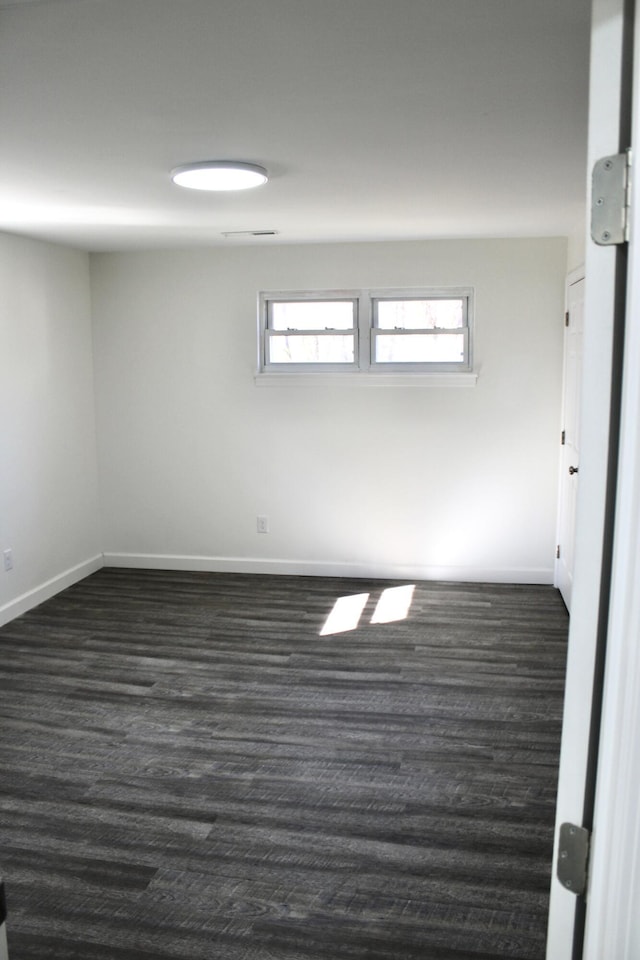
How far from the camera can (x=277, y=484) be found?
5406mm

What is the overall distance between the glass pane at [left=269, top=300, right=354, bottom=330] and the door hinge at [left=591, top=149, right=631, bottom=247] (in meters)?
4.46

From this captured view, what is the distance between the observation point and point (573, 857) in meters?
0.95

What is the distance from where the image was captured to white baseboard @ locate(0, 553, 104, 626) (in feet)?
15.1

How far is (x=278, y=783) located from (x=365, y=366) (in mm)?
3138

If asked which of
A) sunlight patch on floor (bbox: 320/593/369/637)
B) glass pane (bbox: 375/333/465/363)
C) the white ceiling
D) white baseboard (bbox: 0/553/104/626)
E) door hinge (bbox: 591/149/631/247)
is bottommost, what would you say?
sunlight patch on floor (bbox: 320/593/369/637)

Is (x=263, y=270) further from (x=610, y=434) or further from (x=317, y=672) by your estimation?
(x=610, y=434)

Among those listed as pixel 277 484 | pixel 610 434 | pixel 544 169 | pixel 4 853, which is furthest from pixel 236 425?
pixel 610 434

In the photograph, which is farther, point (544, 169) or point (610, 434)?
point (544, 169)

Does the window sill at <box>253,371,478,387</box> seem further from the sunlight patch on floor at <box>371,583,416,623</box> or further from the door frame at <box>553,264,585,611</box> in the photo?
the sunlight patch on floor at <box>371,583,416,623</box>

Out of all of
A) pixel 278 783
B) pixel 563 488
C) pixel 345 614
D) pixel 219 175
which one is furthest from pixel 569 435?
pixel 278 783

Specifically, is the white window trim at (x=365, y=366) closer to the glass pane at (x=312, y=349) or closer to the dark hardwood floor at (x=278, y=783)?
the glass pane at (x=312, y=349)

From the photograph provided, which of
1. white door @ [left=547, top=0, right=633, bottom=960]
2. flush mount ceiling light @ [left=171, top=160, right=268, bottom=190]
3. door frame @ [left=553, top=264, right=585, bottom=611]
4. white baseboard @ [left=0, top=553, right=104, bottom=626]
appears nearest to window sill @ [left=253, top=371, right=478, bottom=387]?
door frame @ [left=553, top=264, right=585, bottom=611]

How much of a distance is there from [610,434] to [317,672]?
3149mm

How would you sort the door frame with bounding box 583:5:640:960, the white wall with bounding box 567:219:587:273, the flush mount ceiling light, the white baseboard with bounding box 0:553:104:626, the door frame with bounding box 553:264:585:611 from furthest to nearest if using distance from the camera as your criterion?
1. the door frame with bounding box 553:264:585:611
2. the white baseboard with bounding box 0:553:104:626
3. the white wall with bounding box 567:219:587:273
4. the flush mount ceiling light
5. the door frame with bounding box 583:5:640:960
